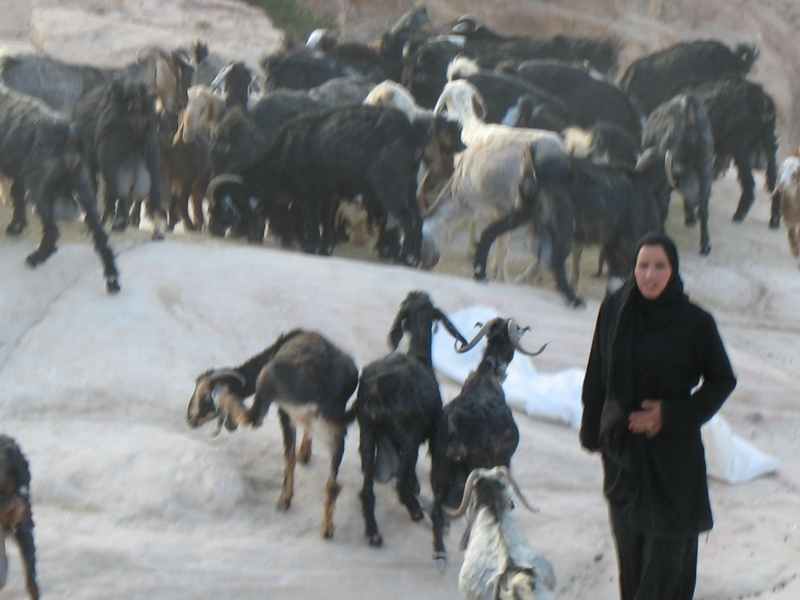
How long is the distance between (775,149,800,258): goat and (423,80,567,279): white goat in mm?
2876

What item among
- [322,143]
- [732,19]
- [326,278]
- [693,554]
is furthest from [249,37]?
[693,554]

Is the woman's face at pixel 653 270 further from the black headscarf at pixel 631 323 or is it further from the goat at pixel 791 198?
the goat at pixel 791 198

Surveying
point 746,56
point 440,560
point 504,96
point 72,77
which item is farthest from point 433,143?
point 746,56

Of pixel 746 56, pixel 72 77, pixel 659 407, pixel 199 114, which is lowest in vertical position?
pixel 72 77

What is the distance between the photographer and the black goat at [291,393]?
227 inches

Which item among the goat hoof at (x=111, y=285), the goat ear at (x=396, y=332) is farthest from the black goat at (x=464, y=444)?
the goat hoof at (x=111, y=285)

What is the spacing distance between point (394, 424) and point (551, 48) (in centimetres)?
1286

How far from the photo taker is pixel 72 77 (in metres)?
12.4

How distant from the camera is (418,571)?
5641 millimetres

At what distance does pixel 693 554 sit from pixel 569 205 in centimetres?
500

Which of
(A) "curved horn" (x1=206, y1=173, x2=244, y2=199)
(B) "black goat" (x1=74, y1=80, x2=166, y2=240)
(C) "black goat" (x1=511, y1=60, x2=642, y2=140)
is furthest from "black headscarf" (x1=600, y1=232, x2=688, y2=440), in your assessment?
(C) "black goat" (x1=511, y1=60, x2=642, y2=140)

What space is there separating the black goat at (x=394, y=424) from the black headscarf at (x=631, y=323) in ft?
5.34

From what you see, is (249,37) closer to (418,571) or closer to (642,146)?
(642,146)

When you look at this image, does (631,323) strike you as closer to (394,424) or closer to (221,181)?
(394,424)
